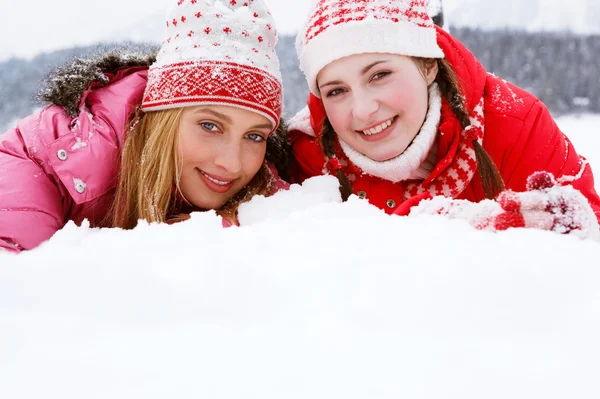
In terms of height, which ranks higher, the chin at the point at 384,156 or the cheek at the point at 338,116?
the cheek at the point at 338,116

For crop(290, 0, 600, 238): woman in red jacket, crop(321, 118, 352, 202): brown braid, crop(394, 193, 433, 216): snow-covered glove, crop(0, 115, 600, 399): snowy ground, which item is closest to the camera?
crop(0, 115, 600, 399): snowy ground

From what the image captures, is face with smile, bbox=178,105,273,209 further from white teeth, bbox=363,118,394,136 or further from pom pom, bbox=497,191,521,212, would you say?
pom pom, bbox=497,191,521,212

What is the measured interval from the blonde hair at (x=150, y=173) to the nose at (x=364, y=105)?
1.57 feet

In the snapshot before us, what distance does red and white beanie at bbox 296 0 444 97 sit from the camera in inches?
64.5

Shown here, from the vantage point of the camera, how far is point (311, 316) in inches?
25.1

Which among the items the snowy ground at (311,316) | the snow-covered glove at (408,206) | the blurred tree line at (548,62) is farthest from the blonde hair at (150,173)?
the blurred tree line at (548,62)

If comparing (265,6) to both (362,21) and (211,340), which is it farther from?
(211,340)

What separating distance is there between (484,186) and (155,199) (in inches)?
40.2

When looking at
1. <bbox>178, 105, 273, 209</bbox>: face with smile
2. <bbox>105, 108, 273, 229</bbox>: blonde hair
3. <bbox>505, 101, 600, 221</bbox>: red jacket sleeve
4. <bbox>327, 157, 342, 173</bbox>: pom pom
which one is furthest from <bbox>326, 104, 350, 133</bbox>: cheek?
<bbox>505, 101, 600, 221</bbox>: red jacket sleeve

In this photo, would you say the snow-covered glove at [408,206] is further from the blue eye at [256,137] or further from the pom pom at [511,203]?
the blue eye at [256,137]

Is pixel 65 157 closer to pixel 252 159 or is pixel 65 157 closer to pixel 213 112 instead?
pixel 213 112

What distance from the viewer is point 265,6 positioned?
1.76 m

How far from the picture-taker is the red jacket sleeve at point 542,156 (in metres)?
1.71

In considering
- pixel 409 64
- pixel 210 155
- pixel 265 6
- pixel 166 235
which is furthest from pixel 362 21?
pixel 166 235
